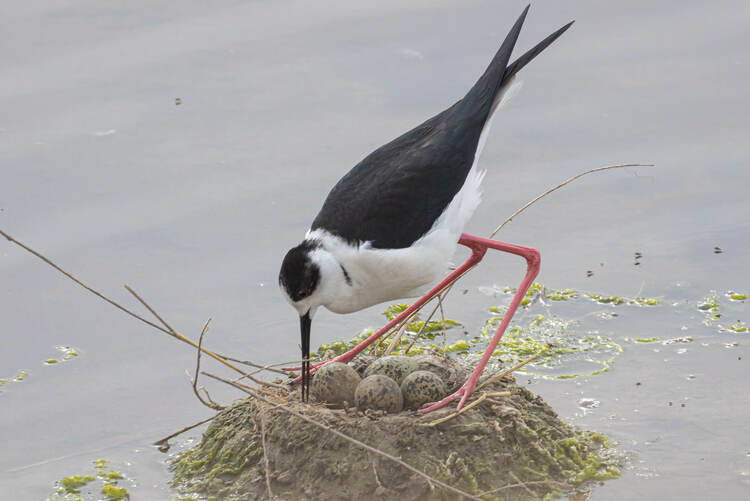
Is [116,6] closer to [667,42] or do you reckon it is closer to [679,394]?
[667,42]

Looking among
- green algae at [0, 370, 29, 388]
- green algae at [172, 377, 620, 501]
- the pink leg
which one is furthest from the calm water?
the pink leg

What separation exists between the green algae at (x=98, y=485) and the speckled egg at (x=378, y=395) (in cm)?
120

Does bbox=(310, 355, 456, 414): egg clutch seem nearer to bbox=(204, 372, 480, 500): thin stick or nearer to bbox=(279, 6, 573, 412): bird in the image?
bbox=(279, 6, 573, 412): bird

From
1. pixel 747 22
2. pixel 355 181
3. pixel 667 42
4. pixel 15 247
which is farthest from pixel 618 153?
pixel 15 247

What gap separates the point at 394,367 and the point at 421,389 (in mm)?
255

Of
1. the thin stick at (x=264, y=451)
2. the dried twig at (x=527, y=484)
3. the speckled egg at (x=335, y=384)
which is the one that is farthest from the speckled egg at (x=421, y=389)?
the thin stick at (x=264, y=451)

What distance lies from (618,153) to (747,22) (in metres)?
2.31

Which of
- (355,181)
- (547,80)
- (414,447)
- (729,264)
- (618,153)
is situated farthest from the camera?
(547,80)

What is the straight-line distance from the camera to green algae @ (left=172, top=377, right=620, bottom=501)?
17.5 feet

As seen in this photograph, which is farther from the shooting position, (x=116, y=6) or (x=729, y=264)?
(x=116, y=6)

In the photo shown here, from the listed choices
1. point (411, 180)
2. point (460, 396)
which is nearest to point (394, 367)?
point (460, 396)

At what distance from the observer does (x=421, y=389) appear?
5.64 m

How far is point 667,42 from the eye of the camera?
31.5ft

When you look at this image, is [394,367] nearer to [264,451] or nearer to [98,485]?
[264,451]
